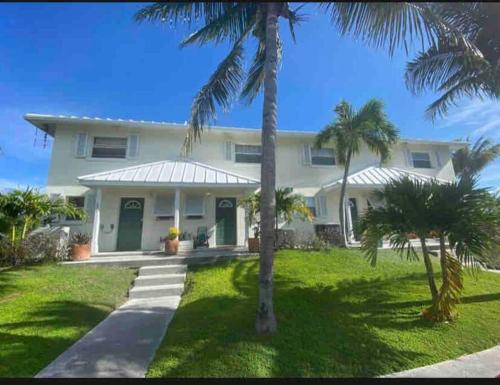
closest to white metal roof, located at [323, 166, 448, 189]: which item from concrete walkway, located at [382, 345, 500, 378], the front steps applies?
the front steps

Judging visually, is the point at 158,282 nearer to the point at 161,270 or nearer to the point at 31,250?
the point at 161,270

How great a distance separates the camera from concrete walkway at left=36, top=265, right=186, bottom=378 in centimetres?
374

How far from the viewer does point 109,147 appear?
1331 centimetres

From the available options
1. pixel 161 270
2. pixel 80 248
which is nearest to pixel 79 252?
pixel 80 248

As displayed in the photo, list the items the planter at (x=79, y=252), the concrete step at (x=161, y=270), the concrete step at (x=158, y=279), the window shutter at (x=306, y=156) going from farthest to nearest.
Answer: the window shutter at (x=306, y=156) → the planter at (x=79, y=252) → the concrete step at (x=161, y=270) → the concrete step at (x=158, y=279)

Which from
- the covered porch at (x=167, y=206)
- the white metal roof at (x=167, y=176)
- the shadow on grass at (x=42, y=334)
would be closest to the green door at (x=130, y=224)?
the covered porch at (x=167, y=206)

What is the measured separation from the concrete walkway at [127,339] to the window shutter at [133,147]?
789 centimetres

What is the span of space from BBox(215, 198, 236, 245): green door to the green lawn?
14.5ft

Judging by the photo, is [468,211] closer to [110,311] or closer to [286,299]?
Answer: [286,299]

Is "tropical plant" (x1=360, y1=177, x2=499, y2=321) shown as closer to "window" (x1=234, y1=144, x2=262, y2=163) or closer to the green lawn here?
the green lawn

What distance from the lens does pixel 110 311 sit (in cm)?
620

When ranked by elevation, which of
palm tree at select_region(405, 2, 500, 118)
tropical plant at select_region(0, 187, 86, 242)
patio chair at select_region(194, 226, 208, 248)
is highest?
palm tree at select_region(405, 2, 500, 118)

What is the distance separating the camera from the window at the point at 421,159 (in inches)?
668

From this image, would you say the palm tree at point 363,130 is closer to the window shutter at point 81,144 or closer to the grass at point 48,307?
the grass at point 48,307
